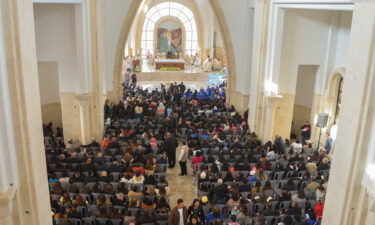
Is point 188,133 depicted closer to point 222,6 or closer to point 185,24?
point 222,6

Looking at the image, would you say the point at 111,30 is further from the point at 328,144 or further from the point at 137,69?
the point at 328,144

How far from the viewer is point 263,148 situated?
46.0ft

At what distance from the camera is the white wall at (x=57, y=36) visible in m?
13.9

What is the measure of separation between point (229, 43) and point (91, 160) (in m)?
Result: 11.1

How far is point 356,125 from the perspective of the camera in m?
7.11

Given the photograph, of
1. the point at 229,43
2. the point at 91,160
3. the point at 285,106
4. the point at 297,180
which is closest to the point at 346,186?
the point at 297,180

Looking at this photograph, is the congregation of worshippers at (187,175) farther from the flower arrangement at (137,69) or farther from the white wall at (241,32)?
the flower arrangement at (137,69)

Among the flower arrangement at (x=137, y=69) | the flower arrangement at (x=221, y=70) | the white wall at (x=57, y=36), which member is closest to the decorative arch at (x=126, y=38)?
the white wall at (x=57, y=36)

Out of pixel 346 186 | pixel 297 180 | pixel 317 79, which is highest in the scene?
pixel 317 79

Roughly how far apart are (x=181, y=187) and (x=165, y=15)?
26825 mm

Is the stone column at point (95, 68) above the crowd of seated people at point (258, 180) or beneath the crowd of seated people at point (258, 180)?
above

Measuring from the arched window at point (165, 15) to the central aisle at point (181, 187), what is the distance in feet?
80.6

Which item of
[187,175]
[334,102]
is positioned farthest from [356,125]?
[334,102]

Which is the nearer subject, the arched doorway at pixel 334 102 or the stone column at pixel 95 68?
the stone column at pixel 95 68
